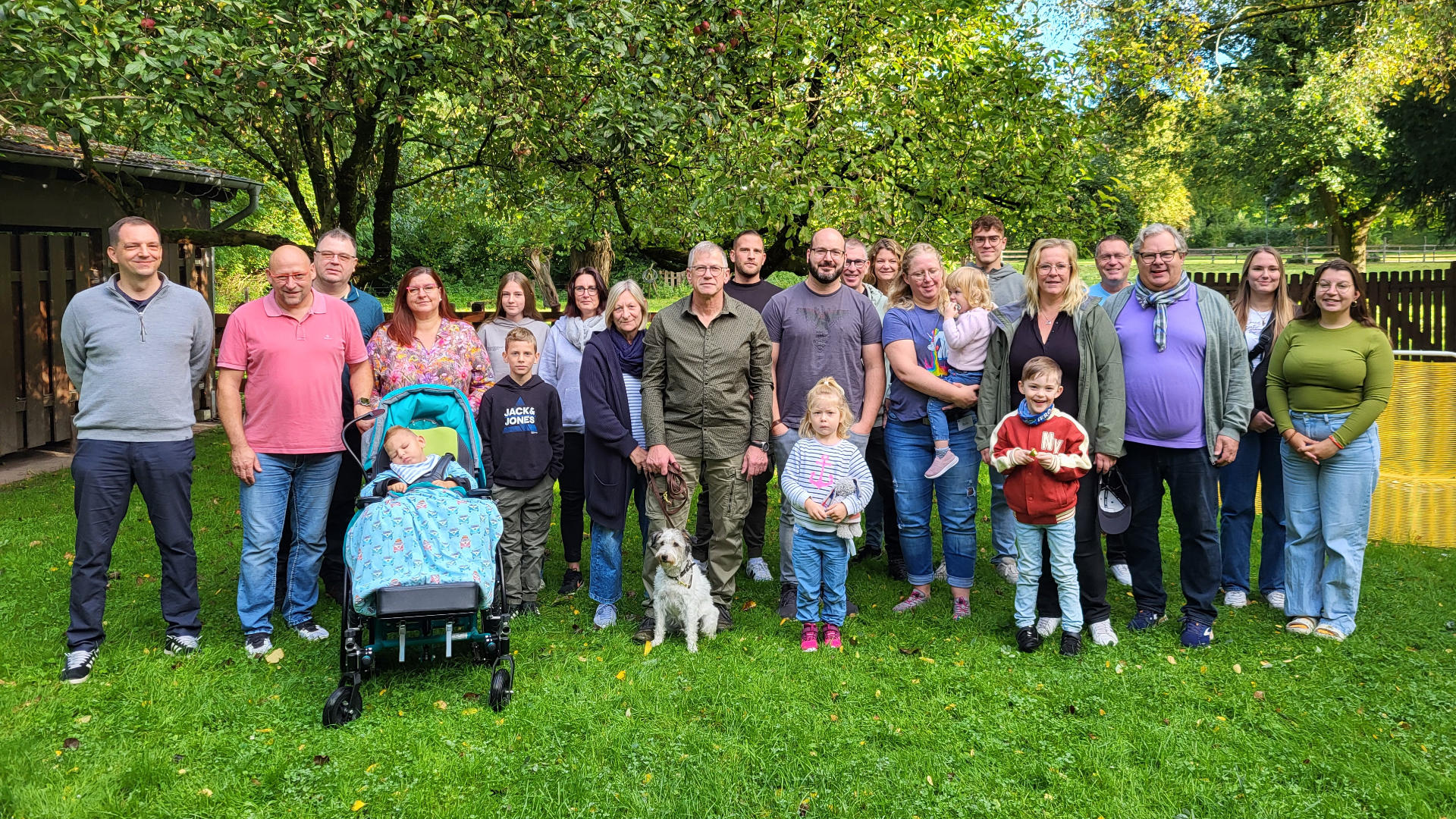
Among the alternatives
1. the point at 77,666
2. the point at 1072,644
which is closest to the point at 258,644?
the point at 77,666

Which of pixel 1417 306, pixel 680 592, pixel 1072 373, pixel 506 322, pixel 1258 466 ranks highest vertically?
pixel 1417 306

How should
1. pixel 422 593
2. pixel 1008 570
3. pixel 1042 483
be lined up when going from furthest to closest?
pixel 1008 570 < pixel 1042 483 < pixel 422 593

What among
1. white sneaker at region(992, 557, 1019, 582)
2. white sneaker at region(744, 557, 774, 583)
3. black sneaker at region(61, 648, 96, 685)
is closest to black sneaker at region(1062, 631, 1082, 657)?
white sneaker at region(992, 557, 1019, 582)

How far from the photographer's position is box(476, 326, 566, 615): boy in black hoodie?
5625 millimetres

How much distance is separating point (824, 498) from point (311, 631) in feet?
9.92

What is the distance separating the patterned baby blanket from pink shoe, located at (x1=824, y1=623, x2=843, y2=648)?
191 centimetres

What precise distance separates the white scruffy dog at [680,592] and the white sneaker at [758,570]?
1.24m

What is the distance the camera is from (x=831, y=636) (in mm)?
5312

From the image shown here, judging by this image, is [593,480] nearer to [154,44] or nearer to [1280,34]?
[154,44]

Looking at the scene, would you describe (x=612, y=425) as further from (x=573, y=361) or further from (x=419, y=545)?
(x=419, y=545)

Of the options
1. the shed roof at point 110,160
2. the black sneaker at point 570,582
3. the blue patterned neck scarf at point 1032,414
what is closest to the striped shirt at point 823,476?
the blue patterned neck scarf at point 1032,414

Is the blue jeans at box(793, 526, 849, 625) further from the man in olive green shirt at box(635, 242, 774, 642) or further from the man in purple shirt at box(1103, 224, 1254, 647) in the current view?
the man in purple shirt at box(1103, 224, 1254, 647)

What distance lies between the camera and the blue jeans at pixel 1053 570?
5.14 metres

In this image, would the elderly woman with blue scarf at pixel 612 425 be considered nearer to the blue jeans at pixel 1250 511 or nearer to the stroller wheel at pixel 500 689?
the stroller wheel at pixel 500 689
